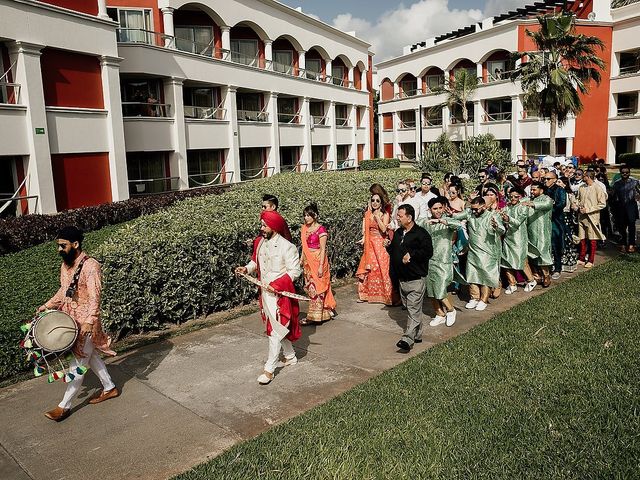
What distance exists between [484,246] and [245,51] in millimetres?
26663

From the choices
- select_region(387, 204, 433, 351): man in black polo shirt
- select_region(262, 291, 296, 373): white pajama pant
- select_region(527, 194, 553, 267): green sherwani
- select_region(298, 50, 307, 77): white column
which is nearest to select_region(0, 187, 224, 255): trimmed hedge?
select_region(262, 291, 296, 373): white pajama pant

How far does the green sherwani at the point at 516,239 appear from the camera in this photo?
9109 mm

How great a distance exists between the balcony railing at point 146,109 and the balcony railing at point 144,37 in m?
2.50

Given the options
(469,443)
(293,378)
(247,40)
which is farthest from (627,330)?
(247,40)

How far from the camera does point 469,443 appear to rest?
177 inches

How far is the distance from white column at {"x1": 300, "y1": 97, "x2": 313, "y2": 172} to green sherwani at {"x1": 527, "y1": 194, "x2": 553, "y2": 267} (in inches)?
1070

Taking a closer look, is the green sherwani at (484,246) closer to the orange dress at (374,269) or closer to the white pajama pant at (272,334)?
the orange dress at (374,269)

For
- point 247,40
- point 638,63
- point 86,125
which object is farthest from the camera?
point 638,63

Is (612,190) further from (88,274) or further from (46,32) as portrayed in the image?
(46,32)

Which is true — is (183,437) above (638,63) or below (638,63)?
below

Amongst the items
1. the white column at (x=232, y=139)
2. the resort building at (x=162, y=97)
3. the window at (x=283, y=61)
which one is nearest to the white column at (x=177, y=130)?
the resort building at (x=162, y=97)

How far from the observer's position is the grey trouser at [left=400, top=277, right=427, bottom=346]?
6949mm

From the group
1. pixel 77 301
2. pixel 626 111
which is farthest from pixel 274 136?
pixel 77 301

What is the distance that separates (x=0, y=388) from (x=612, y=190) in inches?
476
